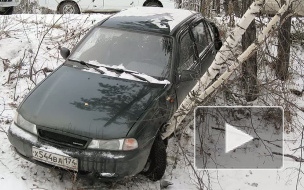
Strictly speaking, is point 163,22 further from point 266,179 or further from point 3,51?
point 3,51

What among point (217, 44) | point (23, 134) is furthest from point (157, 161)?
point (217, 44)

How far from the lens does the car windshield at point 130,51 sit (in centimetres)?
432

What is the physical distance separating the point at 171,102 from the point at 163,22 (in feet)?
4.10

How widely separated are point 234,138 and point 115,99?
7.09 ft

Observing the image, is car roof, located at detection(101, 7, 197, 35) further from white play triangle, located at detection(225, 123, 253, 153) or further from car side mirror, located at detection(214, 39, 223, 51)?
white play triangle, located at detection(225, 123, 253, 153)

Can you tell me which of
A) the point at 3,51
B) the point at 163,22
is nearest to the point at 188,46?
the point at 163,22

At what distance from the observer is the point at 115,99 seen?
3770 millimetres

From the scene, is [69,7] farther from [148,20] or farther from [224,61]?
[224,61]

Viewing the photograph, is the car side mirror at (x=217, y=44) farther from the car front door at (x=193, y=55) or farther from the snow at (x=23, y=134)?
the snow at (x=23, y=134)

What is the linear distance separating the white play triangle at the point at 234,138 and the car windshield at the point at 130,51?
1381mm

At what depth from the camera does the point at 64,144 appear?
3395 mm

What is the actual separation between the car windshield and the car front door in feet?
0.74
